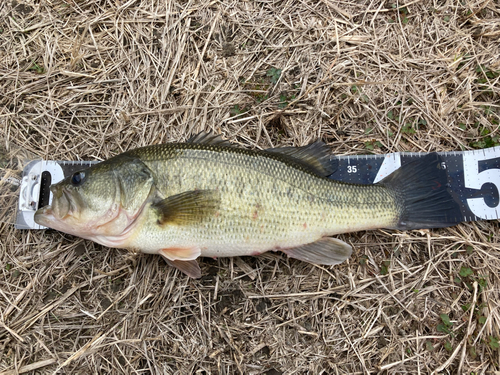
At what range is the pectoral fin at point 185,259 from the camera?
2602 millimetres

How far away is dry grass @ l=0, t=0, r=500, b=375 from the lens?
283 cm

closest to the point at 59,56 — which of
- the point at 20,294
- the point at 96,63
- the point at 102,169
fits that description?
the point at 96,63

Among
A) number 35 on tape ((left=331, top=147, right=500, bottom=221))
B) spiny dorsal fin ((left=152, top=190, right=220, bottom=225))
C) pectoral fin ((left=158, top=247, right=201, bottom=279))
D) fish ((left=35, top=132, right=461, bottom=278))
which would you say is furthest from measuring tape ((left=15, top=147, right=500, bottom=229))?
pectoral fin ((left=158, top=247, right=201, bottom=279))

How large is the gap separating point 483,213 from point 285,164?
6.87 ft

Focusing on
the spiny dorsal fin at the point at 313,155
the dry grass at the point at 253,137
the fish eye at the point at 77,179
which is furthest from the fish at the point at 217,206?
the dry grass at the point at 253,137

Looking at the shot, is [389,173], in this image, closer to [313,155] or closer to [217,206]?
[313,155]

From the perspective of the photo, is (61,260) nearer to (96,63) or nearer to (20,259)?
(20,259)

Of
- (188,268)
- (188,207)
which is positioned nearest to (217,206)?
(188,207)

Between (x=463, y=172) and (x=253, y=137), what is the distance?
7.30ft

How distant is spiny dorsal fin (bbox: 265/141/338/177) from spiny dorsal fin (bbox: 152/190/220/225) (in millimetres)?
825

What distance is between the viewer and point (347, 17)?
3.41 m

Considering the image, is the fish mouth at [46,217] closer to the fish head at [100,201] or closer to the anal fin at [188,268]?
the fish head at [100,201]

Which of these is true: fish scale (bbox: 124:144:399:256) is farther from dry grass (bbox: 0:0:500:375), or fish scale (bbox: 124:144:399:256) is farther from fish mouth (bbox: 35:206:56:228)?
fish mouth (bbox: 35:206:56:228)

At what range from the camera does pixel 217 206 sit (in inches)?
99.9
